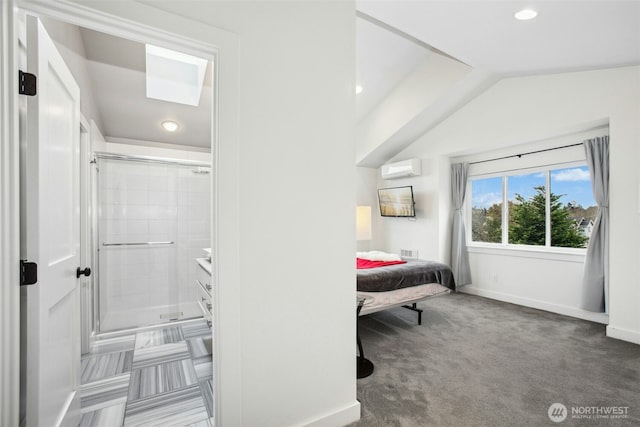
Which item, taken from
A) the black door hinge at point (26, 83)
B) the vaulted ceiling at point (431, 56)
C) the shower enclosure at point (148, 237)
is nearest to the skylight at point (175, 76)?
the vaulted ceiling at point (431, 56)

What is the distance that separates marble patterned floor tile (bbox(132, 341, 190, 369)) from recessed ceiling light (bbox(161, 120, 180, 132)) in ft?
7.95

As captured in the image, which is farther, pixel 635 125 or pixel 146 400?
pixel 635 125

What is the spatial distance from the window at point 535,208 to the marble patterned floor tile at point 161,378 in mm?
4564

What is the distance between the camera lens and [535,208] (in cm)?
441

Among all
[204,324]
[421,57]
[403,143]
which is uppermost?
[421,57]

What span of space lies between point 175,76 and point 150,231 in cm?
178

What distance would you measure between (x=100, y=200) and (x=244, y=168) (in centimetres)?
280

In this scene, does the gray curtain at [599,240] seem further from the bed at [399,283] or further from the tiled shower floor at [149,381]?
the tiled shower floor at [149,381]

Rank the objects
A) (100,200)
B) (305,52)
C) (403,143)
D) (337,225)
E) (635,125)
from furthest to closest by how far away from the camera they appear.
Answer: (403,143) < (100,200) < (635,125) < (337,225) < (305,52)

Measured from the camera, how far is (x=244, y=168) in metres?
1.49

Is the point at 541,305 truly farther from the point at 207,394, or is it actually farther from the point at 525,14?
the point at 207,394

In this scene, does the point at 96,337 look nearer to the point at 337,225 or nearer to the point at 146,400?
the point at 146,400

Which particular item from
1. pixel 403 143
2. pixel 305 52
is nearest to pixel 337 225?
pixel 305 52

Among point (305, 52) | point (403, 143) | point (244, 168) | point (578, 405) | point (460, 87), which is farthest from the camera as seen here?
point (403, 143)
